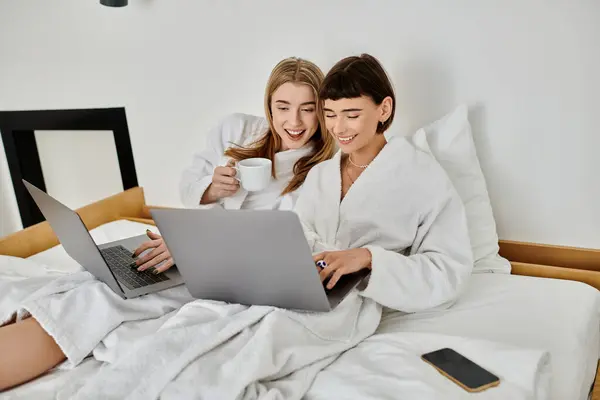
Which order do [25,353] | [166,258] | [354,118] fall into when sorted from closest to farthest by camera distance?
[25,353], [354,118], [166,258]

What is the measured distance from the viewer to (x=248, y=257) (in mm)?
973

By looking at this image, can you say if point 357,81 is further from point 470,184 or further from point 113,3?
point 113,3

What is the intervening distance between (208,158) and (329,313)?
800mm

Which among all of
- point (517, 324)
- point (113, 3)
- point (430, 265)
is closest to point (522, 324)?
point (517, 324)

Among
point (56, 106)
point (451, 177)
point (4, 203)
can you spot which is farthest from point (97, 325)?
point (4, 203)

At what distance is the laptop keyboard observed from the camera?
1257 millimetres

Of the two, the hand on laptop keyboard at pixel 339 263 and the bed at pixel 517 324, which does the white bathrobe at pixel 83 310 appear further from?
the hand on laptop keyboard at pixel 339 263

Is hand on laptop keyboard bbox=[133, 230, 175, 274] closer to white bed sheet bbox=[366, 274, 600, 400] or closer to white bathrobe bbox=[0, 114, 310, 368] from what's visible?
white bathrobe bbox=[0, 114, 310, 368]

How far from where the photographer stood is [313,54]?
157 centimetres

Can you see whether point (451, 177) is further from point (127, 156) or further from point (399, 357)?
point (127, 156)

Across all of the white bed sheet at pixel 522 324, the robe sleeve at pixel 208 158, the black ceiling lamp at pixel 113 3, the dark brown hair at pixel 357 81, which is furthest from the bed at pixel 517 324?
the black ceiling lamp at pixel 113 3

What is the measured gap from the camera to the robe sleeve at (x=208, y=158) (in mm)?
1592

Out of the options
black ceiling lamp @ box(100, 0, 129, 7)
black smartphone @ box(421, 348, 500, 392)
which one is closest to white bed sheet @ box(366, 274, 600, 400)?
black smartphone @ box(421, 348, 500, 392)

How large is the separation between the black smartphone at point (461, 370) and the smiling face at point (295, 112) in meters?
0.71
